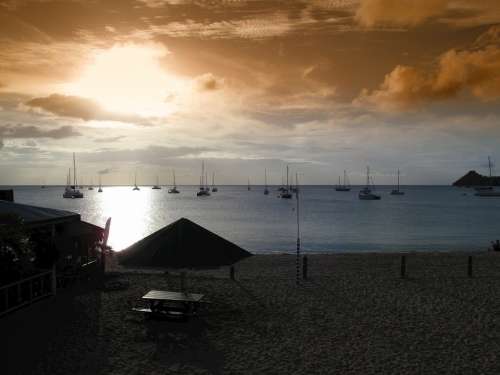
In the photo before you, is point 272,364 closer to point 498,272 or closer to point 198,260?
point 198,260

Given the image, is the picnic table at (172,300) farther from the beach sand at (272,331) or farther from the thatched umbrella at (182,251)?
the thatched umbrella at (182,251)

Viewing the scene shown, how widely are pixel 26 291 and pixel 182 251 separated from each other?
5431 millimetres

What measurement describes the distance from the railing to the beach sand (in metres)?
0.33

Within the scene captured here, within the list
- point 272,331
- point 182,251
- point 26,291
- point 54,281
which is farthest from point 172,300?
point 54,281

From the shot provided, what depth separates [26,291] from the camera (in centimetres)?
1283

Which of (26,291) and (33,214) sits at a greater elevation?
(33,214)

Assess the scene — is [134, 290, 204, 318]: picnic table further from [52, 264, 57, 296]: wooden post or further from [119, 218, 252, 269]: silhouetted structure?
[52, 264, 57, 296]: wooden post

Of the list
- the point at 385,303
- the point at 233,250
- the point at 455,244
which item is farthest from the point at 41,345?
the point at 455,244

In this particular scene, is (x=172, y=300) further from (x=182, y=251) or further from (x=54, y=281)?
(x=54, y=281)

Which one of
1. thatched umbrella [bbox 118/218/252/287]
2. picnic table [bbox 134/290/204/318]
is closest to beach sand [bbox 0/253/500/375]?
picnic table [bbox 134/290/204/318]

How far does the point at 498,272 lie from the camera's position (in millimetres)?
20141

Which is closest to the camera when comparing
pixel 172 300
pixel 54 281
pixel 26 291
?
pixel 172 300

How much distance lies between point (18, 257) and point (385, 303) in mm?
11616

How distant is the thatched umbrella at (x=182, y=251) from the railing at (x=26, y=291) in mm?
3399
